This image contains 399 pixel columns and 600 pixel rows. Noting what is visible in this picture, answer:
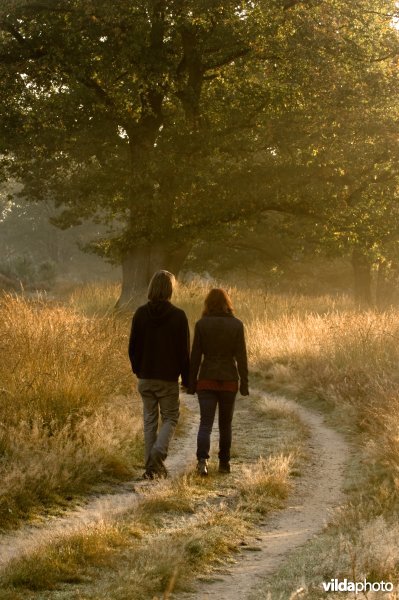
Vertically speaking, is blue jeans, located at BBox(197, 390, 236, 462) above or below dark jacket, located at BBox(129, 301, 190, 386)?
below

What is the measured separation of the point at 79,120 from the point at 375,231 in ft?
29.0

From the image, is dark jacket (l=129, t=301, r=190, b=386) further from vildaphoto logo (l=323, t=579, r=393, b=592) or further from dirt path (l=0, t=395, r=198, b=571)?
vildaphoto logo (l=323, t=579, r=393, b=592)

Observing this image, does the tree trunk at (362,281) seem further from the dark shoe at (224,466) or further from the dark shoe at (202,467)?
the dark shoe at (202,467)

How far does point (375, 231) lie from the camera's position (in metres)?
24.9

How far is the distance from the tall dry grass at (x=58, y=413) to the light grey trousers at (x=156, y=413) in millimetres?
420

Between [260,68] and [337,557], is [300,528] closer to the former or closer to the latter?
[337,557]

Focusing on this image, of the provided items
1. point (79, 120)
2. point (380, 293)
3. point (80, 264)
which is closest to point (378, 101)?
point (79, 120)

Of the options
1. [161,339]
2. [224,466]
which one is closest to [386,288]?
[224,466]

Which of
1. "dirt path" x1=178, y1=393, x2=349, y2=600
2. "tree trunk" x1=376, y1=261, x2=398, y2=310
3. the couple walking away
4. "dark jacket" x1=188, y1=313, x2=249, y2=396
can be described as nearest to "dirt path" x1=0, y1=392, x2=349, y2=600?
"dirt path" x1=178, y1=393, x2=349, y2=600

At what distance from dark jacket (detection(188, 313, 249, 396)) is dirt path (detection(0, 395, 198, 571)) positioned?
1056mm

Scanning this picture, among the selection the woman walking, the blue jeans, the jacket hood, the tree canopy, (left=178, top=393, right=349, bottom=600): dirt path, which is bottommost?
(left=178, top=393, right=349, bottom=600): dirt path

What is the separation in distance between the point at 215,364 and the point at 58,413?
198 centimetres

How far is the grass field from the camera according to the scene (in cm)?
650

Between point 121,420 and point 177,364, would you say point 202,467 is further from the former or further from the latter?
point 121,420
